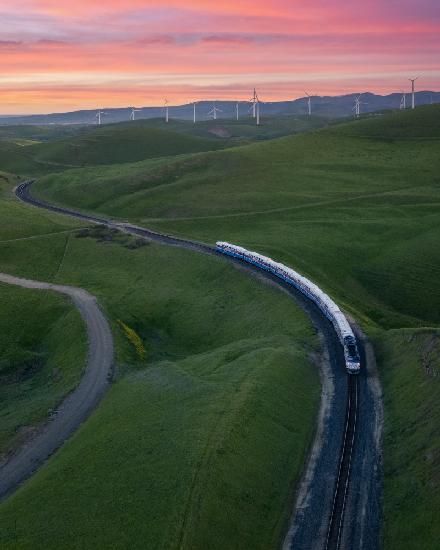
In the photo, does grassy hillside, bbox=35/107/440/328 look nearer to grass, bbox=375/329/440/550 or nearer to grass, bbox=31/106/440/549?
grass, bbox=31/106/440/549

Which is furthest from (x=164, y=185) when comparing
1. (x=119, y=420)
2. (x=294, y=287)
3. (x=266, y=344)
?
(x=119, y=420)

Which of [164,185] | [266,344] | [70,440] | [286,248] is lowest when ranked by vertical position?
[70,440]

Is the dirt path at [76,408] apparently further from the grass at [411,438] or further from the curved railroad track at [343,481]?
the grass at [411,438]

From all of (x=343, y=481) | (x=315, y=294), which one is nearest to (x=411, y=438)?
(x=343, y=481)

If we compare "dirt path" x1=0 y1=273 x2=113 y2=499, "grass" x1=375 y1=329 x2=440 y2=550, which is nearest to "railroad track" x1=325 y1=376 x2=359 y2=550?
"grass" x1=375 y1=329 x2=440 y2=550

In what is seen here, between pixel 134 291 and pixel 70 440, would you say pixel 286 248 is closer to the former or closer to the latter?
pixel 134 291

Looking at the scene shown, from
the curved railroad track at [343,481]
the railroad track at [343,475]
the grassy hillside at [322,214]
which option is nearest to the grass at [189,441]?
the curved railroad track at [343,481]
